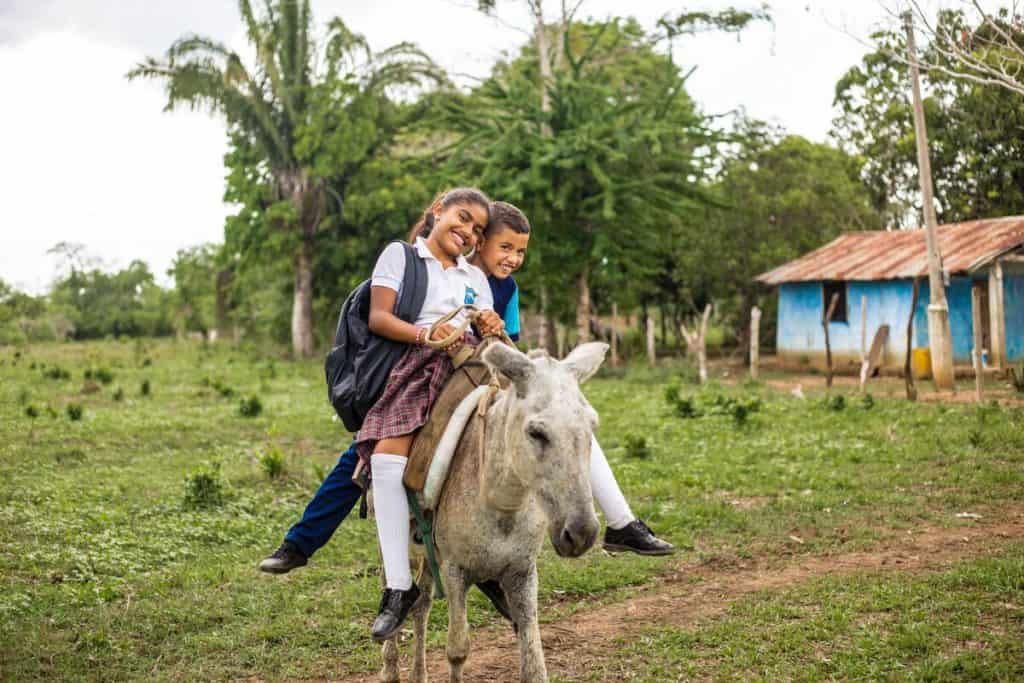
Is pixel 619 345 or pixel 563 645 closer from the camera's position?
pixel 563 645

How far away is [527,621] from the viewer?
11.8 ft

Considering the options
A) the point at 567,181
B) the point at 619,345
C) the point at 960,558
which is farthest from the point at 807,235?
the point at 960,558

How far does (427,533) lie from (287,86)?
2513cm

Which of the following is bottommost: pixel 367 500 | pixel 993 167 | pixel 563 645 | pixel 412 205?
pixel 563 645

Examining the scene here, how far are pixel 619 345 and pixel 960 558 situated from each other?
72.0 feet

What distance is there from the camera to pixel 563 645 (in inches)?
205

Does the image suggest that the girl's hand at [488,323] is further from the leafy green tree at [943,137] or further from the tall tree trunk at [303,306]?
the tall tree trunk at [303,306]

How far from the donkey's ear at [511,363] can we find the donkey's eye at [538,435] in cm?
16

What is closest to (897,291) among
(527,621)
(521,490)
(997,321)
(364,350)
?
(997,321)

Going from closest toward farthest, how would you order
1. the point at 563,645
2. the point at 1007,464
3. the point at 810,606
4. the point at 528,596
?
the point at 528,596 < the point at 563,645 < the point at 810,606 < the point at 1007,464

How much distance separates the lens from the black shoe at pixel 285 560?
14.5ft

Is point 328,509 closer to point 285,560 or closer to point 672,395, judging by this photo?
point 285,560

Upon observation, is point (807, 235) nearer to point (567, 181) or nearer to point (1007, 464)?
point (567, 181)

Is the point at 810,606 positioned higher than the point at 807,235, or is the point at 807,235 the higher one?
the point at 807,235
